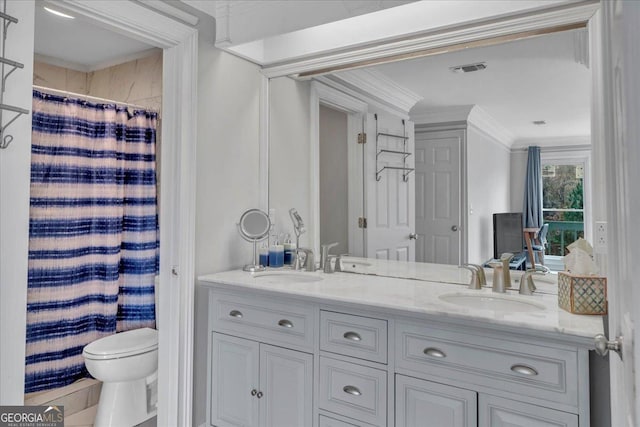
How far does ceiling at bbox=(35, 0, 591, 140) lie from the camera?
5.55 ft

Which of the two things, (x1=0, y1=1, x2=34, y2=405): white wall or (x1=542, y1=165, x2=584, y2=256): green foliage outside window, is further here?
(x1=542, y1=165, x2=584, y2=256): green foliage outside window

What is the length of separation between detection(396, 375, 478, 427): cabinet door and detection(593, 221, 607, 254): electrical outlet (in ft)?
2.33

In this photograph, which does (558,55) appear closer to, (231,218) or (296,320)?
(296,320)

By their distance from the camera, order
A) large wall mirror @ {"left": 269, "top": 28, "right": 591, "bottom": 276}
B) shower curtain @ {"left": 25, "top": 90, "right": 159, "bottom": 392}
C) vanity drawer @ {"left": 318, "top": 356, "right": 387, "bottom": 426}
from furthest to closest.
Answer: shower curtain @ {"left": 25, "top": 90, "right": 159, "bottom": 392}, large wall mirror @ {"left": 269, "top": 28, "right": 591, "bottom": 276}, vanity drawer @ {"left": 318, "top": 356, "right": 387, "bottom": 426}

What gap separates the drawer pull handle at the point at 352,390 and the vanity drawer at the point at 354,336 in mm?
129

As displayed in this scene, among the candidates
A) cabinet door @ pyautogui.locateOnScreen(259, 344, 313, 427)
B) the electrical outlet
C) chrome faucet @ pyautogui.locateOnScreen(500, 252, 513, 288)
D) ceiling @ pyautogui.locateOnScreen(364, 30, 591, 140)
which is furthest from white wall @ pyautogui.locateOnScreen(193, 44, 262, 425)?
the electrical outlet

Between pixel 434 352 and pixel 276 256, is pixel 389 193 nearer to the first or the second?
pixel 276 256

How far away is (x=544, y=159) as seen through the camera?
72.4 inches

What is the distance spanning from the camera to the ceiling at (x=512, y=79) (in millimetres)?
1690

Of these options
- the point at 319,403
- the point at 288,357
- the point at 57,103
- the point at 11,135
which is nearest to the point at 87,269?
the point at 57,103

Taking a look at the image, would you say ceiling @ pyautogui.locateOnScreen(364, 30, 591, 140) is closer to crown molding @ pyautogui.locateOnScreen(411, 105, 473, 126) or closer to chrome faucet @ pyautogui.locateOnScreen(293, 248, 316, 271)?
crown molding @ pyautogui.locateOnScreen(411, 105, 473, 126)

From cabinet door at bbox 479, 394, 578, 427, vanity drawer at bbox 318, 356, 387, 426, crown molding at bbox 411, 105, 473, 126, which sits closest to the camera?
cabinet door at bbox 479, 394, 578, 427

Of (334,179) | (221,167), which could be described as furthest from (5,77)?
(334,179)

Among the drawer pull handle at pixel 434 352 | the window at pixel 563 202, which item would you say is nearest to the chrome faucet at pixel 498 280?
the window at pixel 563 202
